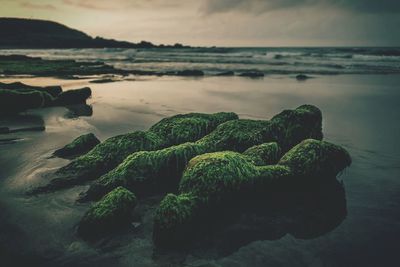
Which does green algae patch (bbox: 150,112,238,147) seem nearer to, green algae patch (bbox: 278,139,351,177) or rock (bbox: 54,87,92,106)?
green algae patch (bbox: 278,139,351,177)

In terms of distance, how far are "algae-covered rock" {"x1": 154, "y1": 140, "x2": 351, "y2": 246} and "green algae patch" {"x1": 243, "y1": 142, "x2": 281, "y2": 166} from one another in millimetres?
249

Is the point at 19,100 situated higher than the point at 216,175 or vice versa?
the point at 216,175

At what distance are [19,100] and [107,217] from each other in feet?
29.6

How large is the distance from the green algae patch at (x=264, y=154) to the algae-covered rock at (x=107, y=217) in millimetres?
1928

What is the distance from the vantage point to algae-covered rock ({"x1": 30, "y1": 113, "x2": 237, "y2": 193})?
207 inches

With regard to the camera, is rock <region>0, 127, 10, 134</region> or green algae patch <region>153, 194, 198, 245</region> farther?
rock <region>0, 127, 10, 134</region>

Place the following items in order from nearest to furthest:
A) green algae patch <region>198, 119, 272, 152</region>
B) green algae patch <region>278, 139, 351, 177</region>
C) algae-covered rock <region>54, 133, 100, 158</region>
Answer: green algae patch <region>278, 139, 351, 177</region> < green algae patch <region>198, 119, 272, 152</region> < algae-covered rock <region>54, 133, 100, 158</region>

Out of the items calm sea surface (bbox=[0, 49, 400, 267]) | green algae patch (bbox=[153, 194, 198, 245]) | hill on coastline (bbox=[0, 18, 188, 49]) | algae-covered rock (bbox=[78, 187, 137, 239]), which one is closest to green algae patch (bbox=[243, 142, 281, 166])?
calm sea surface (bbox=[0, 49, 400, 267])

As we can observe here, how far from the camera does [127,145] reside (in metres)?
5.73

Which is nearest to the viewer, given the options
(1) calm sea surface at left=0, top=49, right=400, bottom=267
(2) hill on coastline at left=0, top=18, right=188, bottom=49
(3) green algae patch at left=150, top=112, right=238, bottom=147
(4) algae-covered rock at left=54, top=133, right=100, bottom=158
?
(1) calm sea surface at left=0, top=49, right=400, bottom=267

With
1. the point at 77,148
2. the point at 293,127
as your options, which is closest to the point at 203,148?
the point at 293,127

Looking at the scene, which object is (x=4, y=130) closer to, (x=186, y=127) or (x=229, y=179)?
(x=186, y=127)

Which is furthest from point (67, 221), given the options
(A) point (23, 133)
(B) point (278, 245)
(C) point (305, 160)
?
(A) point (23, 133)

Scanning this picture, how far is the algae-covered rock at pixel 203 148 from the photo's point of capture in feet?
15.5
